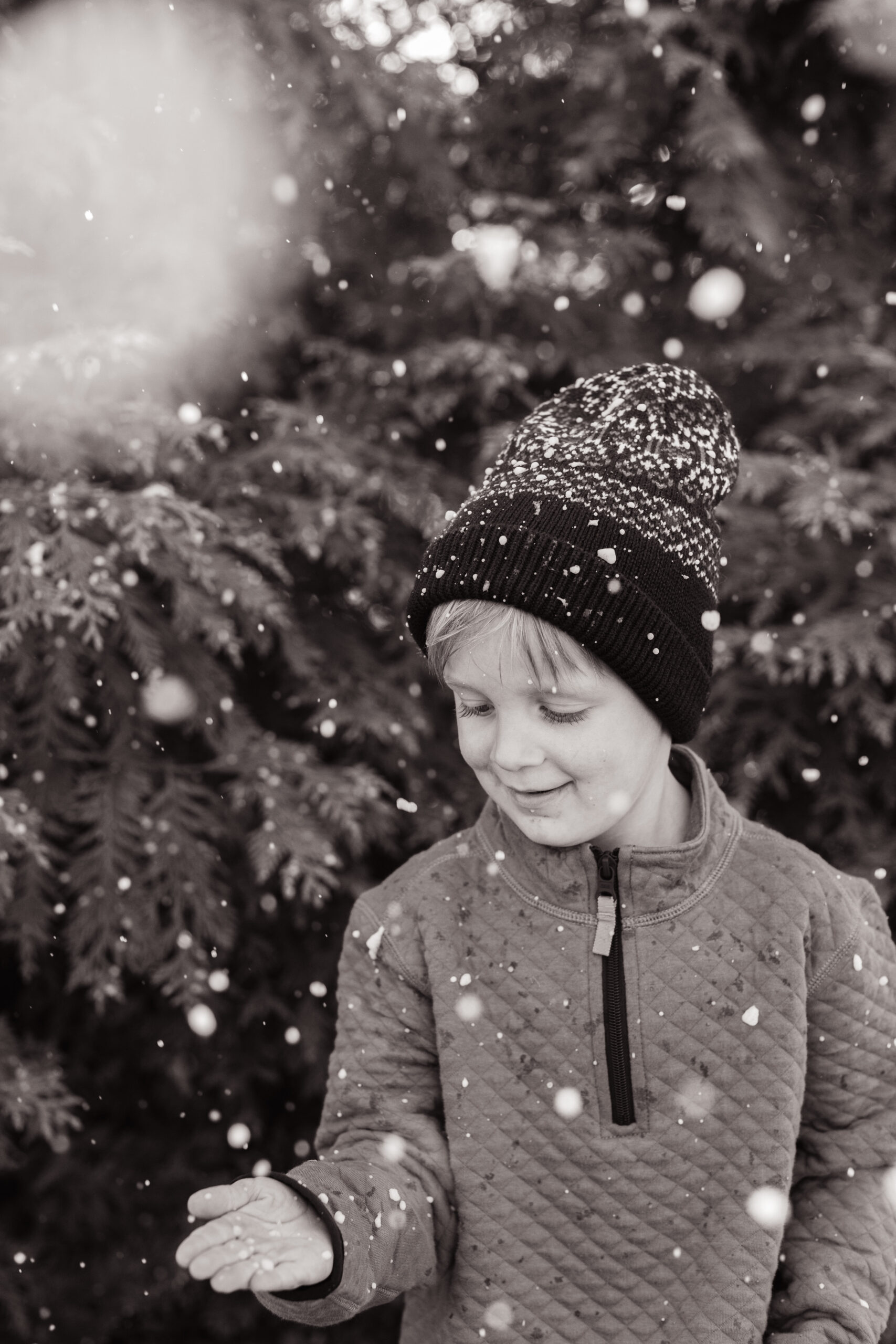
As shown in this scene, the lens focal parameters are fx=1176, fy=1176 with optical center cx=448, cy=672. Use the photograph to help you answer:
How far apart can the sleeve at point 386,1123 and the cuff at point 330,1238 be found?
0.09 metres

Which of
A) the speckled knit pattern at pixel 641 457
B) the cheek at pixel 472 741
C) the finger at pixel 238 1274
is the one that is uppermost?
the speckled knit pattern at pixel 641 457

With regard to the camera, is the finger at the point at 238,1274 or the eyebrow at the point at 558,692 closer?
the finger at the point at 238,1274

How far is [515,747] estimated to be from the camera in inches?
72.8

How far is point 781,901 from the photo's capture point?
2031 millimetres

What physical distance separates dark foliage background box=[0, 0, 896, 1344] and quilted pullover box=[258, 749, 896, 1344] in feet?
2.00

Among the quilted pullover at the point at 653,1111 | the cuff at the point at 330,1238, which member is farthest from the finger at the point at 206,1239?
the quilted pullover at the point at 653,1111

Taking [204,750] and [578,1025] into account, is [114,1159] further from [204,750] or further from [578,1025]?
[578,1025]

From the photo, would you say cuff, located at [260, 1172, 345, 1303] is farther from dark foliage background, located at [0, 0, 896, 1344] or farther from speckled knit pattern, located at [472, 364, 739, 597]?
speckled knit pattern, located at [472, 364, 739, 597]

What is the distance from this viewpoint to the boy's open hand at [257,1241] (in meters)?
1.57

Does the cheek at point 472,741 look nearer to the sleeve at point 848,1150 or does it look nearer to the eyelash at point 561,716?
the eyelash at point 561,716

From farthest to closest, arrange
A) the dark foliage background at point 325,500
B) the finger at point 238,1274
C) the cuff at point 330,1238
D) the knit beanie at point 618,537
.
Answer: the dark foliage background at point 325,500, the knit beanie at point 618,537, the cuff at point 330,1238, the finger at point 238,1274

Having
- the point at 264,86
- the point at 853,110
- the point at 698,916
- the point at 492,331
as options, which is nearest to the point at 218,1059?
the point at 698,916

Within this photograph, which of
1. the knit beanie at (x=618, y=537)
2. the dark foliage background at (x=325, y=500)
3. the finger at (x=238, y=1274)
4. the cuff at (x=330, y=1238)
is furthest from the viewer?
the dark foliage background at (x=325, y=500)

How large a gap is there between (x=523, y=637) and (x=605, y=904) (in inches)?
19.0
